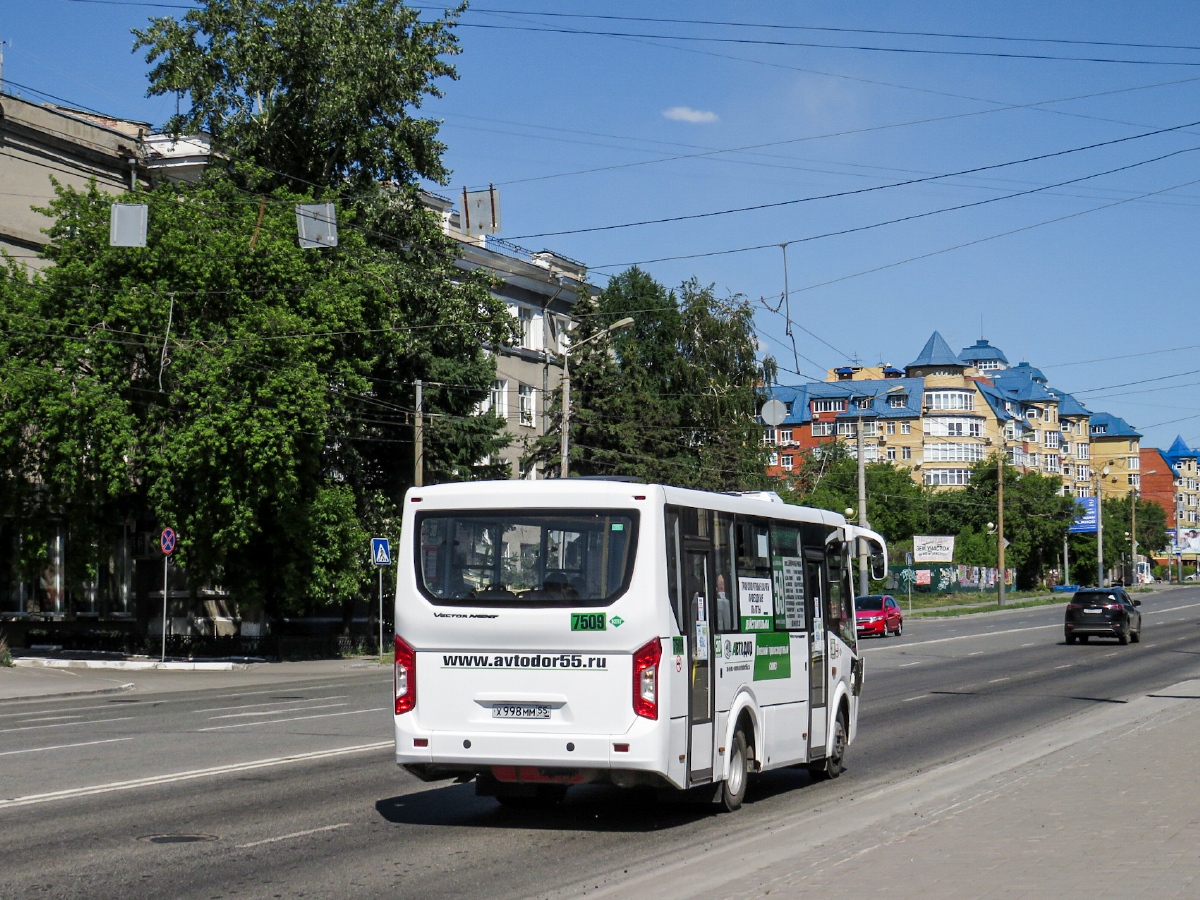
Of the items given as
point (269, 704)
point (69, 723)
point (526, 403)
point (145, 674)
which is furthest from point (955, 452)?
point (69, 723)

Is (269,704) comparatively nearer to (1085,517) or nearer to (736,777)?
(736,777)

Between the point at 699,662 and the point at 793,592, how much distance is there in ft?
8.16

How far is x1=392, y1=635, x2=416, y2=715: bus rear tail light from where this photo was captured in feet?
36.0

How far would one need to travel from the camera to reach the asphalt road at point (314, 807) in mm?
8797

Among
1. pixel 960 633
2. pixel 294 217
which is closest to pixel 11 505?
pixel 294 217

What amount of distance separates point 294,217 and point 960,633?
95.1 feet

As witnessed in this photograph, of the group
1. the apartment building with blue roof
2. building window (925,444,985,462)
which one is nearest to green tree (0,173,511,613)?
the apartment building with blue roof

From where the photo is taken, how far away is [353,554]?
3600 cm

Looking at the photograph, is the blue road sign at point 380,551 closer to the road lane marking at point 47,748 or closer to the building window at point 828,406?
the road lane marking at point 47,748

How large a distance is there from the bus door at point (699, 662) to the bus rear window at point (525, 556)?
669 mm

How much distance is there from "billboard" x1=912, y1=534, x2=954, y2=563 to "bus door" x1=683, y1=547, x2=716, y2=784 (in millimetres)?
73240

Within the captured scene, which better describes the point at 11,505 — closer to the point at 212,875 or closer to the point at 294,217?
the point at 294,217

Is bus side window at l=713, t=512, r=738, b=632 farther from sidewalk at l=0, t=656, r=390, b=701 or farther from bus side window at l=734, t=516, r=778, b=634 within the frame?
sidewalk at l=0, t=656, r=390, b=701

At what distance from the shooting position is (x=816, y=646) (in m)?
13.7
